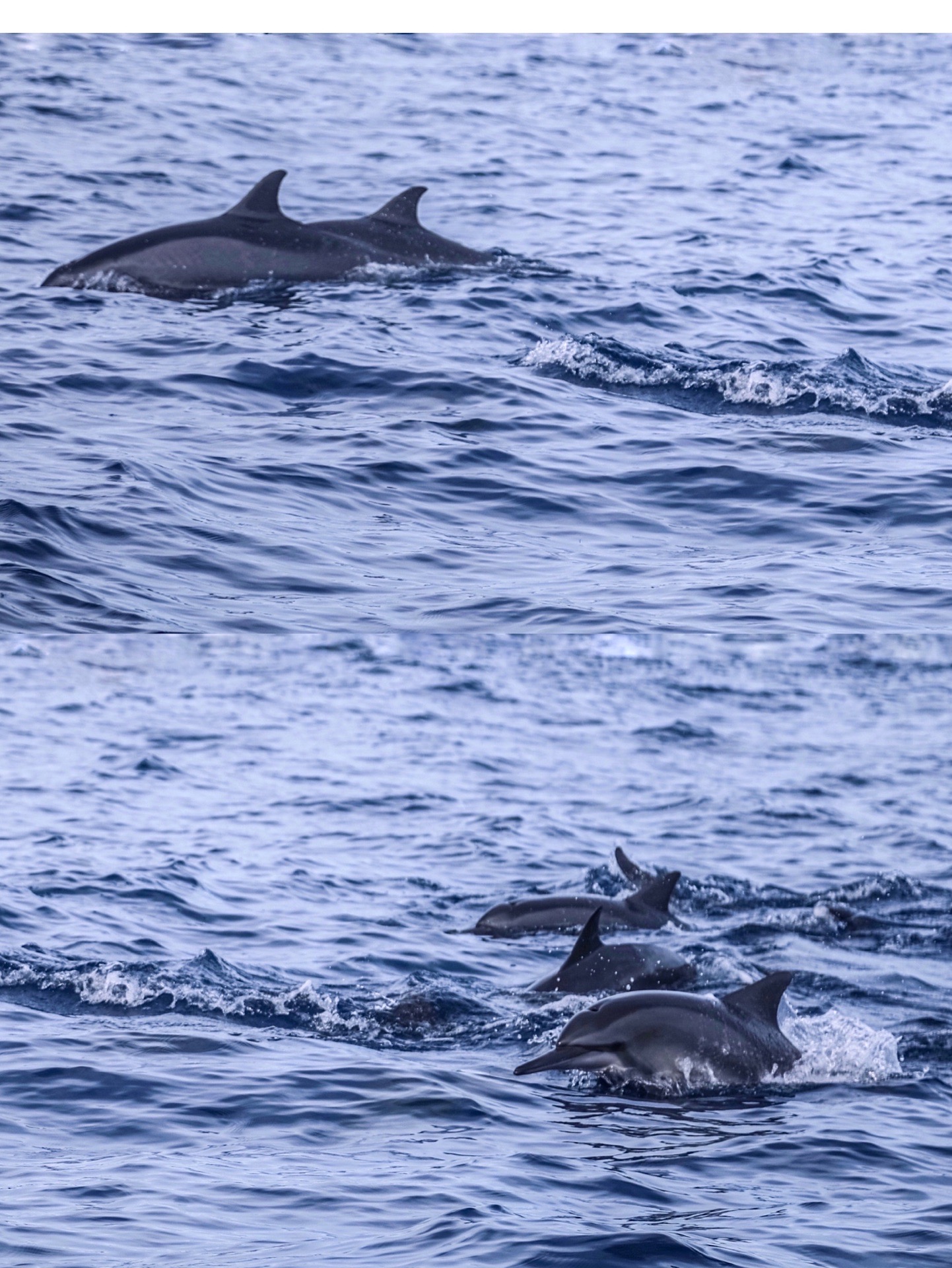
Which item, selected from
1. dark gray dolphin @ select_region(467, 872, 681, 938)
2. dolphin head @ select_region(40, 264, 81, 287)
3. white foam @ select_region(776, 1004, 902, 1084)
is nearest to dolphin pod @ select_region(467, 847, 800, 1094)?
white foam @ select_region(776, 1004, 902, 1084)

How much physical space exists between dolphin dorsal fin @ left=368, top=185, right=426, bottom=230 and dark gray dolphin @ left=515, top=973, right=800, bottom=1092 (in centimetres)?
1098

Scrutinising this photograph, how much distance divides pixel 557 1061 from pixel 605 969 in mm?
2494

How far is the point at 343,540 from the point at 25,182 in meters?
10.5

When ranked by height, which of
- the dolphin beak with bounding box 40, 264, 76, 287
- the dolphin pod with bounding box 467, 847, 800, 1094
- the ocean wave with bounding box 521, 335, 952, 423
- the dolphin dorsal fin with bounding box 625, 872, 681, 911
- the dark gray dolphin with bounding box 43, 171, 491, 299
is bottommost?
the dolphin dorsal fin with bounding box 625, 872, 681, 911

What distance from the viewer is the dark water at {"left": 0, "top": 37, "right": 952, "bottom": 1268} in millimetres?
9547

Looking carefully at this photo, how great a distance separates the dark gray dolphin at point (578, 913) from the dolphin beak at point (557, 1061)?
15.6 ft

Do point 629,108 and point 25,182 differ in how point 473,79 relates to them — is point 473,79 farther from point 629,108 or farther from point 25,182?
point 25,182

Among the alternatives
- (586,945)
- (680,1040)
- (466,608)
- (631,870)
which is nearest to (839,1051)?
(680,1040)

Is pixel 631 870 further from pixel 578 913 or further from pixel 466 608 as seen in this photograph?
pixel 466 608

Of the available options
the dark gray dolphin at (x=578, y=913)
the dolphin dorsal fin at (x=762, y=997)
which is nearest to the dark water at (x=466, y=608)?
the dark gray dolphin at (x=578, y=913)

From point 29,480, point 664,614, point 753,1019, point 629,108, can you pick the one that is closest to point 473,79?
point 629,108

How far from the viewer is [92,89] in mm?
20422

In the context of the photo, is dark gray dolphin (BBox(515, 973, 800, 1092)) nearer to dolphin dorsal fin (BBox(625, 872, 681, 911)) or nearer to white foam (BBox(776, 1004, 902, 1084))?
white foam (BBox(776, 1004, 902, 1084))

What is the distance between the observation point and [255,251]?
18328mm
